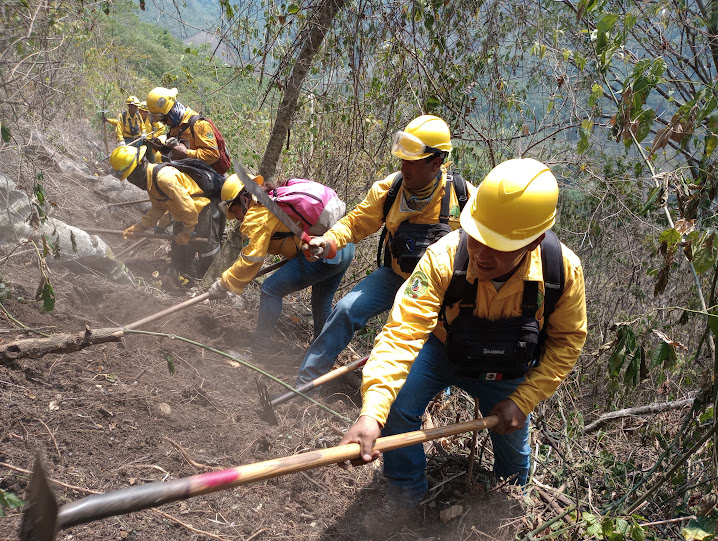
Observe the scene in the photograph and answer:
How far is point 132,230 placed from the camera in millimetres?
6234

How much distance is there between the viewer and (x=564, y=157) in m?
5.70

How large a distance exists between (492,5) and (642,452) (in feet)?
13.1

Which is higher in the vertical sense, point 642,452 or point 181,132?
point 181,132

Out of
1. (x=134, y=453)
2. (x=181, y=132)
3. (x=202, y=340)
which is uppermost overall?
(x=181, y=132)

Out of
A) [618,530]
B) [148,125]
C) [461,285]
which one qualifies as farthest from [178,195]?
[618,530]

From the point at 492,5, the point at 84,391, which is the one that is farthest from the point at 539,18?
the point at 84,391

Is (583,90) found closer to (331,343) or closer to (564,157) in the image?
(564,157)

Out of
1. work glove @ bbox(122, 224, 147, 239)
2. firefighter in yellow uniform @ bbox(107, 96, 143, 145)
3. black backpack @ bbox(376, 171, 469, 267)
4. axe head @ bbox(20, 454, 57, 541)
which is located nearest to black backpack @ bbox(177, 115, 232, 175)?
work glove @ bbox(122, 224, 147, 239)

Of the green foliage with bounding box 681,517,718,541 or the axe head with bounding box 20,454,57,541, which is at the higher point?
the axe head with bounding box 20,454,57,541

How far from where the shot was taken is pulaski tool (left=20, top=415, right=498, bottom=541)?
1.41m

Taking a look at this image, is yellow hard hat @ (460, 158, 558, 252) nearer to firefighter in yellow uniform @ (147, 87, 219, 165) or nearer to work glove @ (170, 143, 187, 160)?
firefighter in yellow uniform @ (147, 87, 219, 165)

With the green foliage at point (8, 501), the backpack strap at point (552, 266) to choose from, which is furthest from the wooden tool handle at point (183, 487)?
the backpack strap at point (552, 266)

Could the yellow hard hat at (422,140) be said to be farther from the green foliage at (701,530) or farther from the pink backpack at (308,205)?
the green foliage at (701,530)

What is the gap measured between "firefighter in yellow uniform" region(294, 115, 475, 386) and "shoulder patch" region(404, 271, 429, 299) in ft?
3.62
